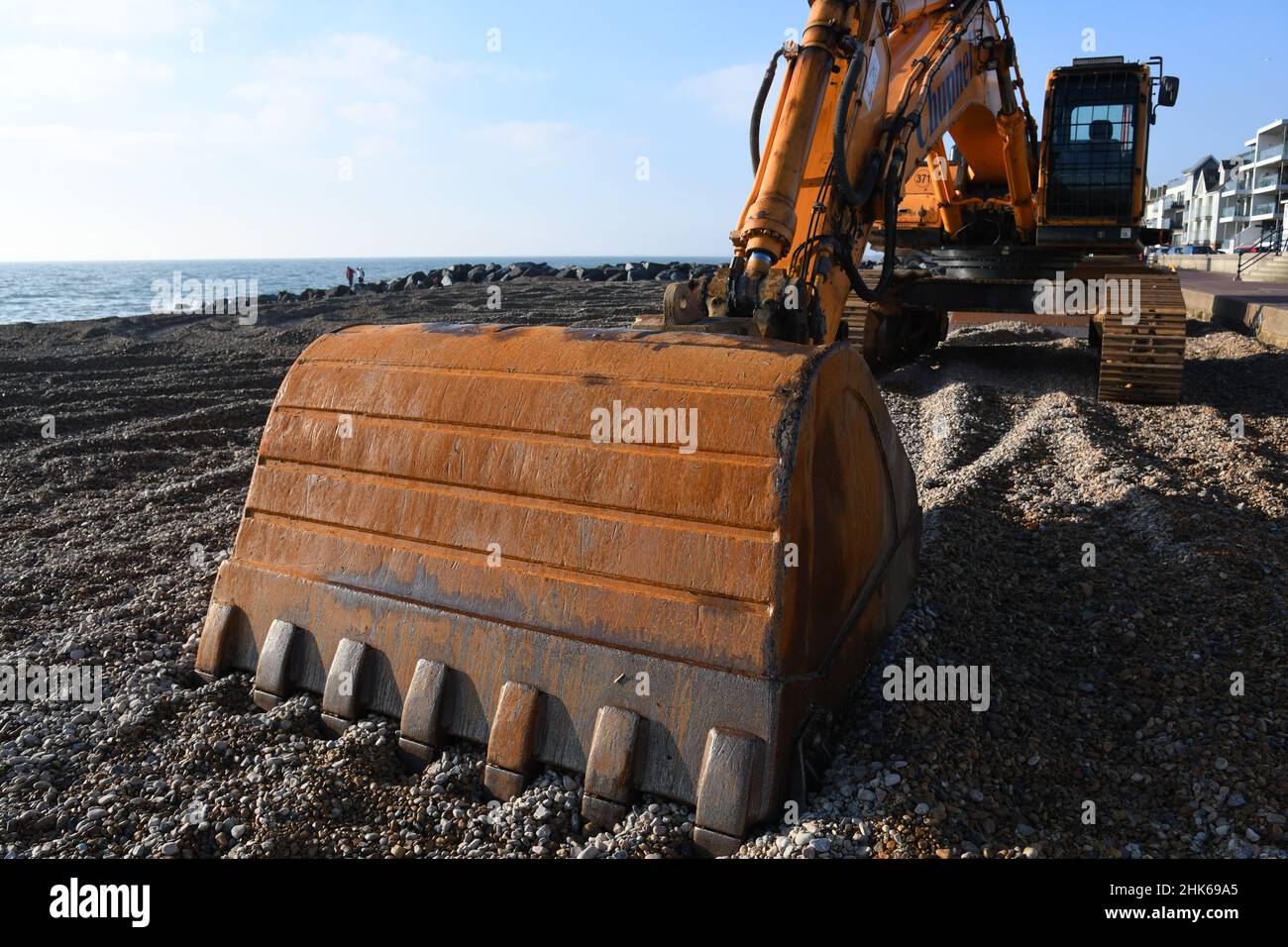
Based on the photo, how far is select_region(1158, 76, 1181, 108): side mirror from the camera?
9625 mm

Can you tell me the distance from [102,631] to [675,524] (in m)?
2.69

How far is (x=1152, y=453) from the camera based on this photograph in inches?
270

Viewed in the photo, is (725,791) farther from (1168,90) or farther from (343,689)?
(1168,90)

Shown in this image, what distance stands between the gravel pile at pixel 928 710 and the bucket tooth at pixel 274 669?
3.1 inches

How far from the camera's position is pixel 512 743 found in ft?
9.12

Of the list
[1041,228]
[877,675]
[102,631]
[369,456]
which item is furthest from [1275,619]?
[1041,228]

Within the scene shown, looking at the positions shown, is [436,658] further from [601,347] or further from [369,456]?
[601,347]

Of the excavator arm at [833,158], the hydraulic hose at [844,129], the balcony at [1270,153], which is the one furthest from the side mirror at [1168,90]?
the balcony at [1270,153]

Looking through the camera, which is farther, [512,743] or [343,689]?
[343,689]

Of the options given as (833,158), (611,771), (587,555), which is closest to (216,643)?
(587,555)

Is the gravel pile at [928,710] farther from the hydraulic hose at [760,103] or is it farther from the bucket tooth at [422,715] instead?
the hydraulic hose at [760,103]

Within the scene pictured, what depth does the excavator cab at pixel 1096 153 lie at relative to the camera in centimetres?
995

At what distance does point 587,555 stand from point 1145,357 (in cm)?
781

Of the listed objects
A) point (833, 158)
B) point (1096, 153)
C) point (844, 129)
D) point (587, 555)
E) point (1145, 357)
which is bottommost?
point (587, 555)
